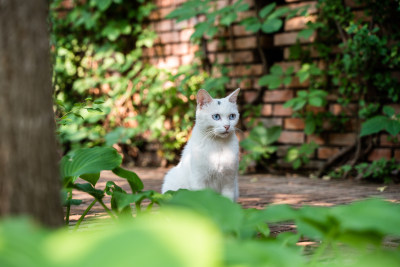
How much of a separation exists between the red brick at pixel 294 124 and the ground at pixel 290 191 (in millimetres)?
476

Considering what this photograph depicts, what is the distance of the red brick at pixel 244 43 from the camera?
469 centimetres

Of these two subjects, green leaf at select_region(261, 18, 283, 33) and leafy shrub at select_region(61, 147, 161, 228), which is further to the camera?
green leaf at select_region(261, 18, 283, 33)

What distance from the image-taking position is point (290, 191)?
3367mm

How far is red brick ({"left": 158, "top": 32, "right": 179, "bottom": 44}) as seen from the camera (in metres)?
5.35

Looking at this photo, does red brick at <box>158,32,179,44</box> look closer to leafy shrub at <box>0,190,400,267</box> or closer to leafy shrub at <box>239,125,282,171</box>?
leafy shrub at <box>239,125,282,171</box>

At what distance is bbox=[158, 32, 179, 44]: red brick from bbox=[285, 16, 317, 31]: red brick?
1.39 m

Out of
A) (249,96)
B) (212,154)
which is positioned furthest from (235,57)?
(212,154)

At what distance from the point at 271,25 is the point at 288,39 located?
38 cm

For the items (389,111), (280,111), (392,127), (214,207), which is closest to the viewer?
(214,207)

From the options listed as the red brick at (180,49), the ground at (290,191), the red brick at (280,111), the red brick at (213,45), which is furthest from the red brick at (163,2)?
the ground at (290,191)

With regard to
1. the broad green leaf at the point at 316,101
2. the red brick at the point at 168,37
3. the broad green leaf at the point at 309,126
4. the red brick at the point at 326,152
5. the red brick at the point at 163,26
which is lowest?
the red brick at the point at 326,152

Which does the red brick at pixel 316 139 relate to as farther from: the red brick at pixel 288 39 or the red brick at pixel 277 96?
the red brick at pixel 288 39

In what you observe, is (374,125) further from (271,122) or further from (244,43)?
(244,43)

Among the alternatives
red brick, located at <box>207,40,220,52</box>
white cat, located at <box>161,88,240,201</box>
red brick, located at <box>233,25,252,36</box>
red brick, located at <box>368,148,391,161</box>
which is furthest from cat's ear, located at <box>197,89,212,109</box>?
red brick, located at <box>207,40,220,52</box>
